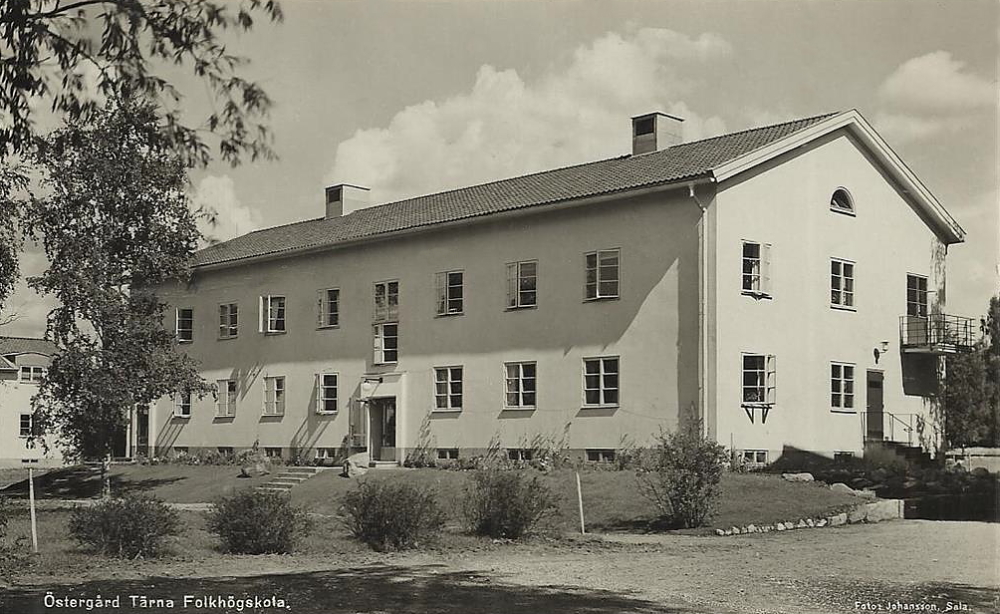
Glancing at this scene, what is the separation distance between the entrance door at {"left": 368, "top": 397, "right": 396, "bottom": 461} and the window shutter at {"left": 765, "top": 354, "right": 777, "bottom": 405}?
456 inches

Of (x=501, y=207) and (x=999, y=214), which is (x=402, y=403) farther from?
(x=999, y=214)

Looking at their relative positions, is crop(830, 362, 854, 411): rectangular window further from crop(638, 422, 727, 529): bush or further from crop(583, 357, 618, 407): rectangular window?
crop(638, 422, 727, 529): bush

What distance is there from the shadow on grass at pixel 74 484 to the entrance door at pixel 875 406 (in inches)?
773

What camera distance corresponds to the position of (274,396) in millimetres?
39125

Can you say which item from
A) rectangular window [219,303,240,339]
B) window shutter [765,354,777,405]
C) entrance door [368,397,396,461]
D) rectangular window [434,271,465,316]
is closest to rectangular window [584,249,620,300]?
window shutter [765,354,777,405]

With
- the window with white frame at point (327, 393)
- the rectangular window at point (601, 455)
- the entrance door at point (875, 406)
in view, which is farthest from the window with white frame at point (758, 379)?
the window with white frame at point (327, 393)

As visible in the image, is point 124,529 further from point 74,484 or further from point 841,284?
point 74,484

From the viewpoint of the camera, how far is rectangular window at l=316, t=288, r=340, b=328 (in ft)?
122

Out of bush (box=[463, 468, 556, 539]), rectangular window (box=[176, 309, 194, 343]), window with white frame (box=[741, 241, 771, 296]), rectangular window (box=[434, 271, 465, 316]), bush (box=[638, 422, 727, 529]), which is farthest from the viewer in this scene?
rectangular window (box=[176, 309, 194, 343])

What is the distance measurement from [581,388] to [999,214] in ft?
53.0

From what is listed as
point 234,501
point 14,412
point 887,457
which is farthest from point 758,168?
point 14,412

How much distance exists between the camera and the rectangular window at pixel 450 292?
3353 centimetres

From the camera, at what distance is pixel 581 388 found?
3025 centimetres

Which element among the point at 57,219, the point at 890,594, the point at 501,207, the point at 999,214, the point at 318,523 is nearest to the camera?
the point at 890,594
